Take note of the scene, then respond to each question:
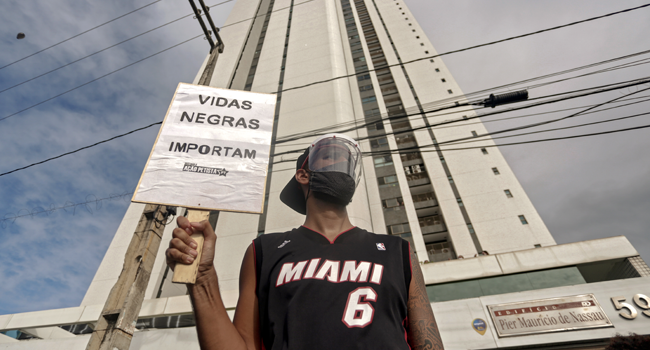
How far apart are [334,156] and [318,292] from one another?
1125mm

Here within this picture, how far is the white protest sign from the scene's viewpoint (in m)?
2.38

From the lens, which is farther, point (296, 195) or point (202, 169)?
point (202, 169)

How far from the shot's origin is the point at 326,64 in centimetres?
2797

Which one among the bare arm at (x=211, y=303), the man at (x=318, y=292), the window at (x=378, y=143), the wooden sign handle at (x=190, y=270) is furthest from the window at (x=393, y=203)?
the wooden sign handle at (x=190, y=270)

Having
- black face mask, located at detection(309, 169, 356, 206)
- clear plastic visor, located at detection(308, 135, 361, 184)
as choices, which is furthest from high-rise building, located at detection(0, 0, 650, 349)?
black face mask, located at detection(309, 169, 356, 206)

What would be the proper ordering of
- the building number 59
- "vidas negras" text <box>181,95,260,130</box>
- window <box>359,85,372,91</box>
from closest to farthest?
"vidas negras" text <box>181,95,260,130</box> < the building number 59 < window <box>359,85,372,91</box>

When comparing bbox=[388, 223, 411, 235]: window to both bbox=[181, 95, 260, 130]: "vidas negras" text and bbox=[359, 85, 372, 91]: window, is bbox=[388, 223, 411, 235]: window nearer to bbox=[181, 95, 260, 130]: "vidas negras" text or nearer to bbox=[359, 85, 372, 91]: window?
bbox=[359, 85, 372, 91]: window

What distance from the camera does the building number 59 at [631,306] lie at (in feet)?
29.2

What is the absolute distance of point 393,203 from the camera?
2414 centimetres

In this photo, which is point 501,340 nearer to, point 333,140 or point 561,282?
point 561,282

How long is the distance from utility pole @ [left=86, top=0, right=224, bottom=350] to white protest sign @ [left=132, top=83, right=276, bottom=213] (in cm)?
358

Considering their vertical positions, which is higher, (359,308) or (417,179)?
(417,179)

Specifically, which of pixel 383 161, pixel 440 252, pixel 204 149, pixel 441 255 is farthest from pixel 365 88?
pixel 204 149

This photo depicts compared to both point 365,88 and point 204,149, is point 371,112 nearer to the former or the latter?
point 365,88
